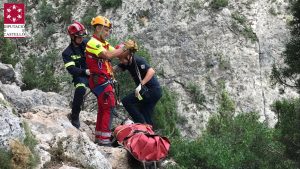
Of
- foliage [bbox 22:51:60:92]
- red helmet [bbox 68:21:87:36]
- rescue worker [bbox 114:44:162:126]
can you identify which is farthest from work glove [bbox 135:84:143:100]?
foliage [bbox 22:51:60:92]

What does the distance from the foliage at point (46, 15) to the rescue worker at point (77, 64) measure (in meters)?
14.2

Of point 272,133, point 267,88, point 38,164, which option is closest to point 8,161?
point 38,164

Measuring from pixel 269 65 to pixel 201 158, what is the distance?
11.8m

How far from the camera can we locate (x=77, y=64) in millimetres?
8117

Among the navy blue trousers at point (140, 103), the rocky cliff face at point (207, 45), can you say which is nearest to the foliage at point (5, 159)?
the navy blue trousers at point (140, 103)

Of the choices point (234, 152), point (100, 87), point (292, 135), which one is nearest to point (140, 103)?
point (100, 87)

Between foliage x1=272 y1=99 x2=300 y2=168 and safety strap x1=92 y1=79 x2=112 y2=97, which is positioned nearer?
foliage x1=272 y1=99 x2=300 y2=168

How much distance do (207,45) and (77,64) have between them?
38.1ft

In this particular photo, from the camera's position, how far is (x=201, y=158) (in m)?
7.57

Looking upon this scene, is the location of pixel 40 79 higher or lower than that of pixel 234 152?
lower

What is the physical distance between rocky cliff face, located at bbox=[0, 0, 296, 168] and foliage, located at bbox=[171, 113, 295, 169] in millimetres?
8056

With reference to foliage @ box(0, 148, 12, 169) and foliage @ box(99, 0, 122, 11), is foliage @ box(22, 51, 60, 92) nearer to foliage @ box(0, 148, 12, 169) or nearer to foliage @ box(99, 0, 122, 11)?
foliage @ box(99, 0, 122, 11)

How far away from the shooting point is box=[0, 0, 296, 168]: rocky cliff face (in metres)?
17.8

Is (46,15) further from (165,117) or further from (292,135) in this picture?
(292,135)
